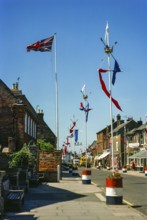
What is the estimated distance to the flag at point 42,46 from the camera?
2909cm

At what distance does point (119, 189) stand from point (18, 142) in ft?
80.2

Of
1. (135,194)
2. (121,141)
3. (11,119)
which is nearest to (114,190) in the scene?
(135,194)

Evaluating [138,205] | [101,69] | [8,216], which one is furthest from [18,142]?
[8,216]

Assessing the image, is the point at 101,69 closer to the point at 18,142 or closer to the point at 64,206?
the point at 64,206

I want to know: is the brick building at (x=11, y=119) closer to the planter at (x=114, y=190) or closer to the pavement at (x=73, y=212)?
the pavement at (x=73, y=212)

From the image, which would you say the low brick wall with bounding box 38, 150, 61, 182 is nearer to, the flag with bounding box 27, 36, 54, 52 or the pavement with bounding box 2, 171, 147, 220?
the flag with bounding box 27, 36, 54, 52

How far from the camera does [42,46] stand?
98.3 ft

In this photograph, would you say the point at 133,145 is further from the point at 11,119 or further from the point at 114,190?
the point at 114,190

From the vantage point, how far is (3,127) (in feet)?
125

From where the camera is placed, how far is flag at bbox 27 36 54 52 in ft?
95.5

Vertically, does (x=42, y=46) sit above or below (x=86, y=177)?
above

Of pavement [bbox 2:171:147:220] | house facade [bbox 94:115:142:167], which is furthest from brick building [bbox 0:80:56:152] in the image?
house facade [bbox 94:115:142:167]

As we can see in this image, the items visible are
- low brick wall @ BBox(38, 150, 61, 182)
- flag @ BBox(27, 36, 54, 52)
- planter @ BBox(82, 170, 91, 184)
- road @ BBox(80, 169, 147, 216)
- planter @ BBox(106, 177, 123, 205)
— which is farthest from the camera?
flag @ BBox(27, 36, 54, 52)

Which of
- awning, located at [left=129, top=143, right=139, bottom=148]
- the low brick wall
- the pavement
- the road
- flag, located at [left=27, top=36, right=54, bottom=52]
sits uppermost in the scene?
flag, located at [left=27, top=36, right=54, bottom=52]
